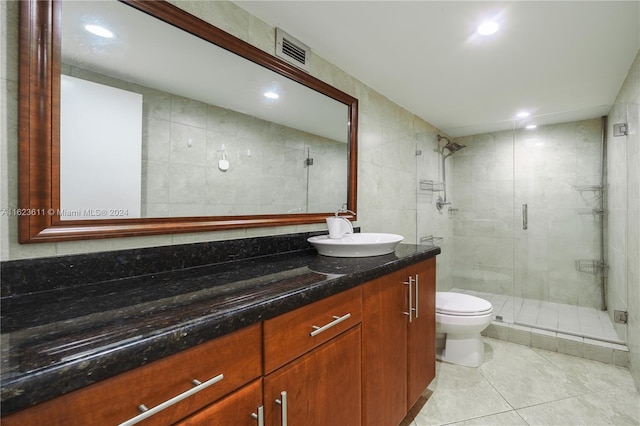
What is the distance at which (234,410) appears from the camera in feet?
2.33

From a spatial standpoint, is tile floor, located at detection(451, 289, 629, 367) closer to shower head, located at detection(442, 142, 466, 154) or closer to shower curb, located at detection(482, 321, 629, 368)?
shower curb, located at detection(482, 321, 629, 368)

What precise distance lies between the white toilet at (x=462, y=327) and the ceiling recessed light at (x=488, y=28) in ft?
5.67

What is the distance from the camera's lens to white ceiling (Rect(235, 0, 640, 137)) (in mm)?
1442

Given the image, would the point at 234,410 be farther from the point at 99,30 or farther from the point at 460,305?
the point at 460,305

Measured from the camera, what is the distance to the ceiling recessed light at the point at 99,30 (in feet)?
3.15

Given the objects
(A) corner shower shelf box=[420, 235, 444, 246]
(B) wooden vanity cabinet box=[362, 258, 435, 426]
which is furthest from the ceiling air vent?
(A) corner shower shelf box=[420, 235, 444, 246]

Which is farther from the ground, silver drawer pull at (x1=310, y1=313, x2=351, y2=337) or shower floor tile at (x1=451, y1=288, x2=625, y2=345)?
silver drawer pull at (x1=310, y1=313, x2=351, y2=337)

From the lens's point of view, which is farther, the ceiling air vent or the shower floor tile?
the shower floor tile

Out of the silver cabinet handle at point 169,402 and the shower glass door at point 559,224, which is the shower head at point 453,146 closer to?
the shower glass door at point 559,224

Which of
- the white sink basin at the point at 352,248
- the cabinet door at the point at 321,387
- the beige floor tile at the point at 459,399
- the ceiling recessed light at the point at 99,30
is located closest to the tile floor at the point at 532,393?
the beige floor tile at the point at 459,399

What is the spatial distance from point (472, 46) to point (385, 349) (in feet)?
5.81

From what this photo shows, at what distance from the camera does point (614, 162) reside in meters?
2.49

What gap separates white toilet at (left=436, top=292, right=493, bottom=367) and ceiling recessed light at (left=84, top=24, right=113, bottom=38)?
2.32 metres

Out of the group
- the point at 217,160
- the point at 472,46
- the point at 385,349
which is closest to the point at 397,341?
the point at 385,349
